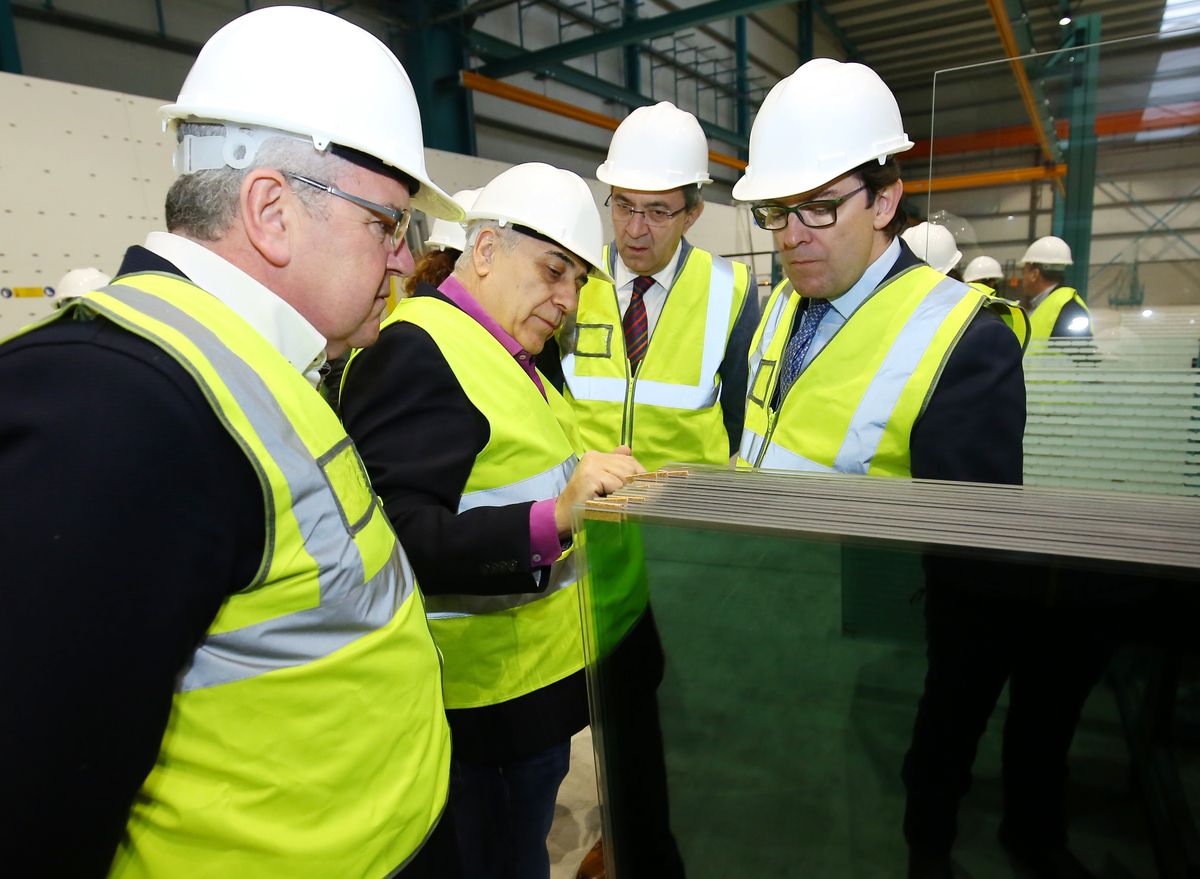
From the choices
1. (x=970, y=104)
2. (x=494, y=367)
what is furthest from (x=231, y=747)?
(x=970, y=104)

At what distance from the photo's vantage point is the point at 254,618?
0.68m

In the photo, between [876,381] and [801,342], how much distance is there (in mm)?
345

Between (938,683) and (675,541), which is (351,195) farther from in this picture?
(938,683)

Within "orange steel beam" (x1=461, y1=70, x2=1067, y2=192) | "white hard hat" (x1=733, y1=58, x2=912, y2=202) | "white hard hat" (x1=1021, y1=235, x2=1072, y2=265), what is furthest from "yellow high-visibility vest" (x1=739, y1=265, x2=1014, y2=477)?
"white hard hat" (x1=1021, y1=235, x2=1072, y2=265)

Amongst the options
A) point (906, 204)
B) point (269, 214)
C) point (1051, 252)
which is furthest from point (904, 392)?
point (906, 204)

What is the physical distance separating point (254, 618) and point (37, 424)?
260 mm

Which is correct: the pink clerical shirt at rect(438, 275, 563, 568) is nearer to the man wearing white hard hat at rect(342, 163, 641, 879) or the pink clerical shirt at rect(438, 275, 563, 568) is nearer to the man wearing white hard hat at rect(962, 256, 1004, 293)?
the man wearing white hard hat at rect(342, 163, 641, 879)

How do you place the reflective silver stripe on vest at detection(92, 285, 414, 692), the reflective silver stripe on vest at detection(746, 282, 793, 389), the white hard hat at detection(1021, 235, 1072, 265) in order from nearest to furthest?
1. the reflective silver stripe on vest at detection(92, 285, 414, 692)
2. the reflective silver stripe on vest at detection(746, 282, 793, 389)
3. the white hard hat at detection(1021, 235, 1072, 265)

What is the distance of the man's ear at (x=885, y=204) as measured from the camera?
1.46 metres

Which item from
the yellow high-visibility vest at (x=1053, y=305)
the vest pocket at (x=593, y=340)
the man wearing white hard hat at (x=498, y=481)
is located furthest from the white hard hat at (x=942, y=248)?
the man wearing white hard hat at (x=498, y=481)

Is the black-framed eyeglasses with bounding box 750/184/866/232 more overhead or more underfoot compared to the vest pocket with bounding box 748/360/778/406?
more overhead

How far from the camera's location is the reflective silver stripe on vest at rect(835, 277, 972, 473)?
1.27 m

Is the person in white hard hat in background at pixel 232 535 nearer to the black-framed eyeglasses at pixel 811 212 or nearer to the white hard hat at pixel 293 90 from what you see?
the white hard hat at pixel 293 90

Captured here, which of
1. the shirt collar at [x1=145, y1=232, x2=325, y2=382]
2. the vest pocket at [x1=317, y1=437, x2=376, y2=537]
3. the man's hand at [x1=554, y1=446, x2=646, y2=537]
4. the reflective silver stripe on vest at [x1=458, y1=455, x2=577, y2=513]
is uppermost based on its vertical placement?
the shirt collar at [x1=145, y1=232, x2=325, y2=382]
